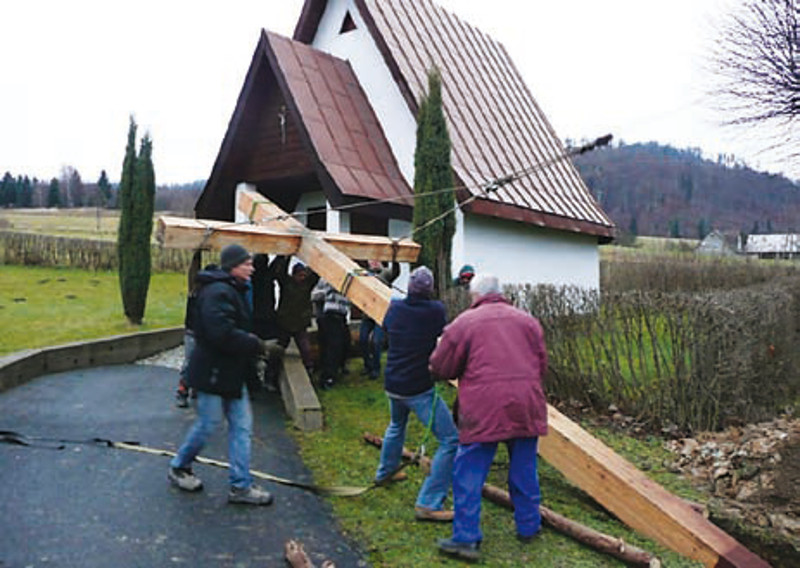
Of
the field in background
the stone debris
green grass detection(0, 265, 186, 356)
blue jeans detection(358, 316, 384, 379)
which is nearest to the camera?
the stone debris

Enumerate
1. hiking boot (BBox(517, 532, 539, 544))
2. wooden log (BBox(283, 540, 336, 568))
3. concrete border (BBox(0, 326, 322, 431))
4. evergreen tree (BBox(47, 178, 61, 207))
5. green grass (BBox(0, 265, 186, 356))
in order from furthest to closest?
1. evergreen tree (BBox(47, 178, 61, 207))
2. green grass (BBox(0, 265, 186, 356))
3. concrete border (BBox(0, 326, 322, 431))
4. hiking boot (BBox(517, 532, 539, 544))
5. wooden log (BBox(283, 540, 336, 568))

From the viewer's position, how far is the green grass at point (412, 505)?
4.18m

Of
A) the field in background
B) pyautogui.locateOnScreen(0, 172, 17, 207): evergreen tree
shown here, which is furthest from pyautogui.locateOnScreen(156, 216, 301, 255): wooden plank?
pyautogui.locateOnScreen(0, 172, 17, 207): evergreen tree

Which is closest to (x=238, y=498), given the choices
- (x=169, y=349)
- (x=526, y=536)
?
Answer: (x=526, y=536)

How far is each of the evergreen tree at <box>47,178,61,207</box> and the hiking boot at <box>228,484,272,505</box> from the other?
8094cm

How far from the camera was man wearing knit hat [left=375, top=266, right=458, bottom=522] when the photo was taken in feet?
15.6

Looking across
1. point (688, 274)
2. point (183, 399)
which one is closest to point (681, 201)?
point (688, 274)

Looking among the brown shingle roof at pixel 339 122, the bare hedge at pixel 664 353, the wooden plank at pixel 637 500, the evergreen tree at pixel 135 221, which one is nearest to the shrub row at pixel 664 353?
the bare hedge at pixel 664 353

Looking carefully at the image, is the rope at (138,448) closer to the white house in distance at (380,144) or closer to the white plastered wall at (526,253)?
the white house in distance at (380,144)

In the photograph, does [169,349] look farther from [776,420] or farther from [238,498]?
[776,420]

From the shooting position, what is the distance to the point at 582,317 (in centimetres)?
766

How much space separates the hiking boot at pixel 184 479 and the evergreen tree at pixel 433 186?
5302mm

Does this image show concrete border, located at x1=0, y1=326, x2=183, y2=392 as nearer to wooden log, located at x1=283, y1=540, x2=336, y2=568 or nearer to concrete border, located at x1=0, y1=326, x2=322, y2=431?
concrete border, located at x1=0, y1=326, x2=322, y2=431

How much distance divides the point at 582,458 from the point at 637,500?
449 mm
